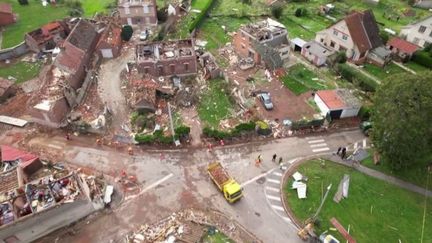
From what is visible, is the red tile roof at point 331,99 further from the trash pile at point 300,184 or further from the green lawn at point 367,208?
the trash pile at point 300,184

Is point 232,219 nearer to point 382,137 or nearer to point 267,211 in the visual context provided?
point 267,211

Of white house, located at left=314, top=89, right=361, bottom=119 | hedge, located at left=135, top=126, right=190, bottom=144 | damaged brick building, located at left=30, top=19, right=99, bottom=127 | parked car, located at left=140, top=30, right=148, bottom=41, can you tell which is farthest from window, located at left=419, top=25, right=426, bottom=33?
damaged brick building, located at left=30, top=19, right=99, bottom=127

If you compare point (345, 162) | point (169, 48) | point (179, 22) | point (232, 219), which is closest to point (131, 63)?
point (169, 48)

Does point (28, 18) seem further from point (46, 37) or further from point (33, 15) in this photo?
point (46, 37)

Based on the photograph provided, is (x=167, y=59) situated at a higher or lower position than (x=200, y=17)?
lower

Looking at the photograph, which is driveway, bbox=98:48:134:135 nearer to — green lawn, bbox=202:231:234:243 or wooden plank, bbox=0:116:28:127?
wooden plank, bbox=0:116:28:127

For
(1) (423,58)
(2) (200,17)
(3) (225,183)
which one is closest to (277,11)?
(2) (200,17)

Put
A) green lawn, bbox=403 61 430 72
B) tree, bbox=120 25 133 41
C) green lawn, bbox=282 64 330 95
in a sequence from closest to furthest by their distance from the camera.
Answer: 1. green lawn, bbox=282 64 330 95
2. green lawn, bbox=403 61 430 72
3. tree, bbox=120 25 133 41
